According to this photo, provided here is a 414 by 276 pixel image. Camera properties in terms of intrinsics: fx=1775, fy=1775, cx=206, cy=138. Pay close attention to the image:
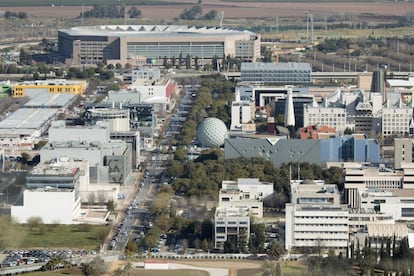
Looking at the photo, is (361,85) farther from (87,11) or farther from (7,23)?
(87,11)

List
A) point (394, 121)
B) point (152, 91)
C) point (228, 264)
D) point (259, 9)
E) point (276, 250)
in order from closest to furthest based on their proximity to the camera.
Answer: point (228, 264) → point (276, 250) → point (394, 121) → point (152, 91) → point (259, 9)

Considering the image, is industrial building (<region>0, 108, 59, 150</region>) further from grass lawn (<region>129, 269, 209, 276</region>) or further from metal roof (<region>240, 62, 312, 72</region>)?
grass lawn (<region>129, 269, 209, 276</region>)

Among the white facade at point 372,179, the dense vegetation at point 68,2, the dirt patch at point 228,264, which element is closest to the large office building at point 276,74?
the white facade at point 372,179

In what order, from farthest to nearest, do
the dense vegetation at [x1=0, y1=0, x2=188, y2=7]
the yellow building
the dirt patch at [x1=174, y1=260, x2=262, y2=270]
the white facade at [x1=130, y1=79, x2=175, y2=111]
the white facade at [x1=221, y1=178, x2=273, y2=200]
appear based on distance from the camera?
the dense vegetation at [x1=0, y1=0, x2=188, y2=7] < the yellow building < the white facade at [x1=130, y1=79, x2=175, y2=111] < the white facade at [x1=221, y1=178, x2=273, y2=200] < the dirt patch at [x1=174, y1=260, x2=262, y2=270]

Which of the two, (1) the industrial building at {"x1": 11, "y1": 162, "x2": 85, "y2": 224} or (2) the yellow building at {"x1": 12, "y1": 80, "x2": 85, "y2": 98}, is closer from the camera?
(1) the industrial building at {"x1": 11, "y1": 162, "x2": 85, "y2": 224}

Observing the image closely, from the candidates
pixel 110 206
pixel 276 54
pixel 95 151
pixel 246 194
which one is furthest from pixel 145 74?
pixel 246 194

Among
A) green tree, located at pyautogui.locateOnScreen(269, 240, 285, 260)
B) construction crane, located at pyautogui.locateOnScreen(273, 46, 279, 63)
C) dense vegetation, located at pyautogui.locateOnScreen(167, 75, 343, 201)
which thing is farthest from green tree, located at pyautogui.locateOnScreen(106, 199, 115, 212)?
construction crane, located at pyautogui.locateOnScreen(273, 46, 279, 63)

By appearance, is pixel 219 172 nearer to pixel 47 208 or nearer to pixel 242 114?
pixel 47 208
